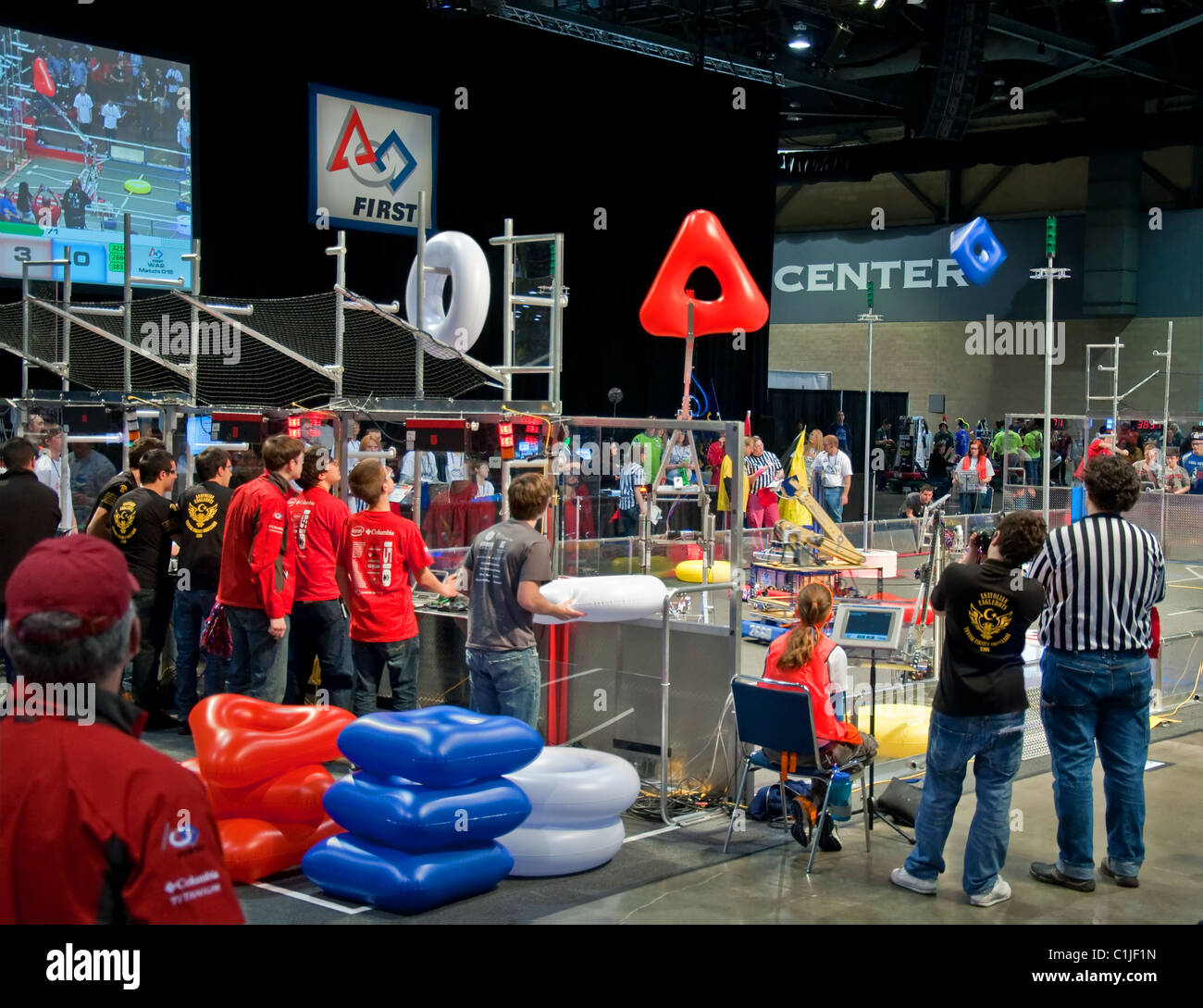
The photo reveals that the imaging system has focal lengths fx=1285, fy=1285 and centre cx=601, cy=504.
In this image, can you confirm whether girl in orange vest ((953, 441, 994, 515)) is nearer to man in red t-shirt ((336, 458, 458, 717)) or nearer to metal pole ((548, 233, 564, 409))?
metal pole ((548, 233, 564, 409))

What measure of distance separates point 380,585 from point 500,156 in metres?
11.0

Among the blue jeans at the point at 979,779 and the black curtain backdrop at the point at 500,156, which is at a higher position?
the black curtain backdrop at the point at 500,156

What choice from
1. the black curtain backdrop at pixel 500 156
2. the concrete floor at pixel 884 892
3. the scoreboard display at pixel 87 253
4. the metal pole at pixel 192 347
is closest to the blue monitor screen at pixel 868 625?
the concrete floor at pixel 884 892

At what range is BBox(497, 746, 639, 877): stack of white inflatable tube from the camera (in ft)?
16.3

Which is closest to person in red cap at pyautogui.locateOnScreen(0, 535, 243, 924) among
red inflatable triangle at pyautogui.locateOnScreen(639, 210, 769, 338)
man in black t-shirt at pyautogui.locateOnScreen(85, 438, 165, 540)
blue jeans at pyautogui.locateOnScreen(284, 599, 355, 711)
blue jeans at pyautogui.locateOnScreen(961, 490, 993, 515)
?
blue jeans at pyautogui.locateOnScreen(284, 599, 355, 711)

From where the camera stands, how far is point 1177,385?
22906mm

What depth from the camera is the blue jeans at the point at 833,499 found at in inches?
618

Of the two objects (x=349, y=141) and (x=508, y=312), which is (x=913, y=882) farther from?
(x=349, y=141)

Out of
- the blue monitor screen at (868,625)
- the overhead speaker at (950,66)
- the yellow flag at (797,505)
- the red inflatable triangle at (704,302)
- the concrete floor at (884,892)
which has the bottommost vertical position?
the concrete floor at (884,892)

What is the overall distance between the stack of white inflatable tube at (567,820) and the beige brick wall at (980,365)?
65.0 feet

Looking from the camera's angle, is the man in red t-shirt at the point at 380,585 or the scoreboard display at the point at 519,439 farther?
the scoreboard display at the point at 519,439

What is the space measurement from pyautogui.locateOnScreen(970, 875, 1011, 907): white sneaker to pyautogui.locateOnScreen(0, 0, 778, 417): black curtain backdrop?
32.7ft

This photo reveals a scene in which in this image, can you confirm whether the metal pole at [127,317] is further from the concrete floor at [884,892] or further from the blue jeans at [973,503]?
the blue jeans at [973,503]
